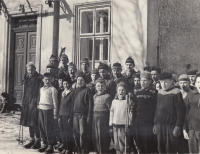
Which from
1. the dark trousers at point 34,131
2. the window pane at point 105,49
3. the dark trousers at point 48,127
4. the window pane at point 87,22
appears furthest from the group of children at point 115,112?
the window pane at point 87,22

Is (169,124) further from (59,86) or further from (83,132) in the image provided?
(59,86)

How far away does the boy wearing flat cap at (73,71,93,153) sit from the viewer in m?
4.96

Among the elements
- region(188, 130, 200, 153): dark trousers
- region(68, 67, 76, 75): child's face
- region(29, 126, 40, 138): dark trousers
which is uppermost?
region(68, 67, 76, 75): child's face

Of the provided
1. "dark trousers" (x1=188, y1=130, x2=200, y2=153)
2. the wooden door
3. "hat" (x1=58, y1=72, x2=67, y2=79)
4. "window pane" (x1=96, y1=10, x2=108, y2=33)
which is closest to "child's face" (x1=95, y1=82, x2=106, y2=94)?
"hat" (x1=58, y1=72, x2=67, y2=79)

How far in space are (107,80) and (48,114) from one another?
3.85 ft

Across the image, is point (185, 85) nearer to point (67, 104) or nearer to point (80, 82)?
point (80, 82)

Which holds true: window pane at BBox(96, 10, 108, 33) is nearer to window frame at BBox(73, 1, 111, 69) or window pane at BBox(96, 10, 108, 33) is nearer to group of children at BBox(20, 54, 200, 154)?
window frame at BBox(73, 1, 111, 69)

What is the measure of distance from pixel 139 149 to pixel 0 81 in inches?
235

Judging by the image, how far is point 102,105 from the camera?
15.8 feet

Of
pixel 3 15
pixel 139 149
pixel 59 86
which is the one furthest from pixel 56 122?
pixel 3 15

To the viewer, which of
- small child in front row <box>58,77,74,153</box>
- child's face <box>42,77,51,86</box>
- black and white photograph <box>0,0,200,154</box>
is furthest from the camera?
child's face <box>42,77,51,86</box>

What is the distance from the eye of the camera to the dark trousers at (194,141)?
3990 mm

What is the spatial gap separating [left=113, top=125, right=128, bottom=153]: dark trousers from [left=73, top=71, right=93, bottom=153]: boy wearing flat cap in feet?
1.52

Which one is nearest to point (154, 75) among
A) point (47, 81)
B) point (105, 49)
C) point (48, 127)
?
point (47, 81)
